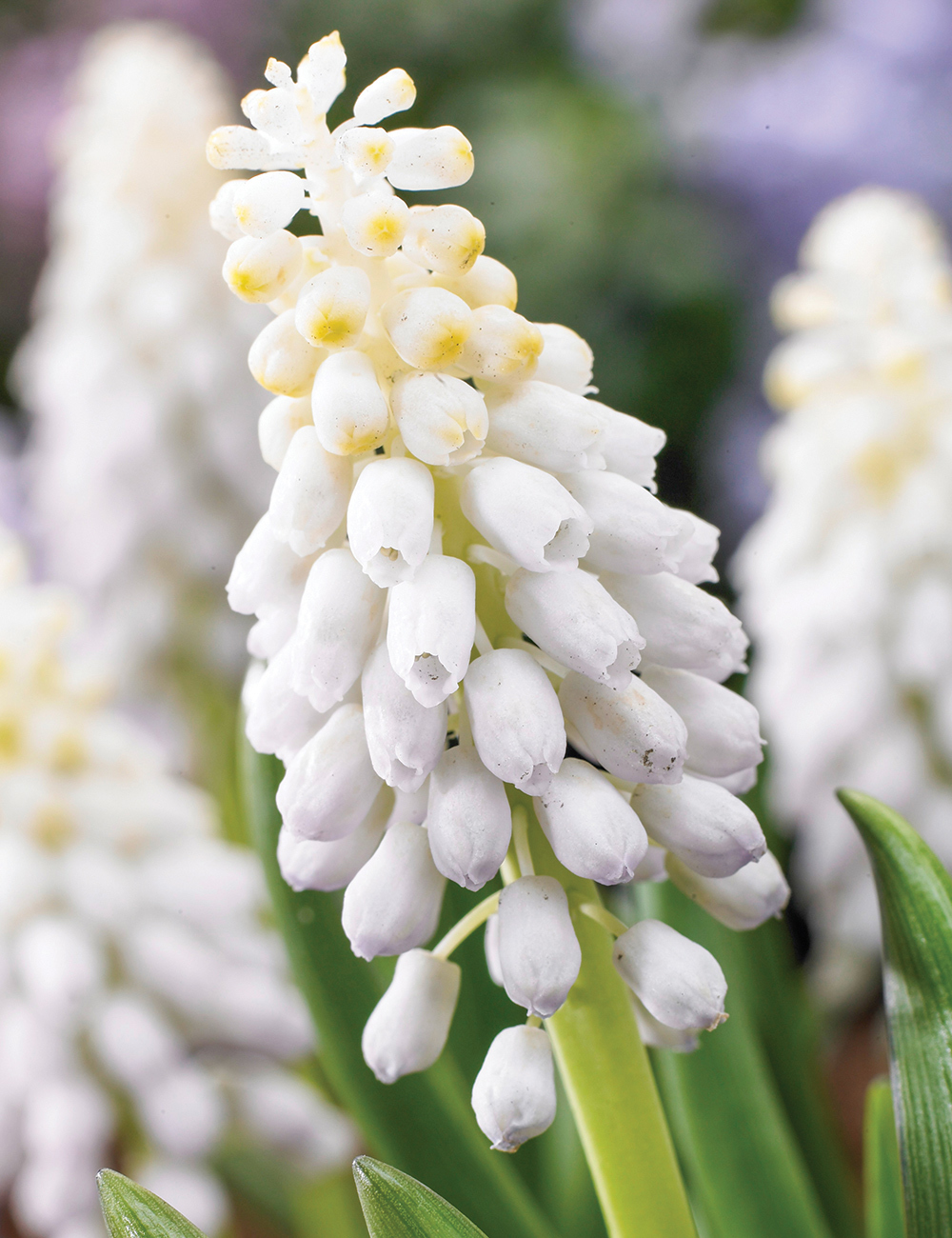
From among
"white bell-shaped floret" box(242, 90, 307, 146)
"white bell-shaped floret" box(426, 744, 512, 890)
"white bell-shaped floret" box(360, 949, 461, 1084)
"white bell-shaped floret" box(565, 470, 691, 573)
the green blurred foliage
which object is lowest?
"white bell-shaped floret" box(360, 949, 461, 1084)

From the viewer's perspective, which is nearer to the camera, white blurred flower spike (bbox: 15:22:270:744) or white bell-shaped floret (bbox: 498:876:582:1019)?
white bell-shaped floret (bbox: 498:876:582:1019)

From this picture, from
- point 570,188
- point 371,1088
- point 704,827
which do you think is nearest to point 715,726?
point 704,827

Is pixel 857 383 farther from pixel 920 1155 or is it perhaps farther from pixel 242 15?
pixel 242 15

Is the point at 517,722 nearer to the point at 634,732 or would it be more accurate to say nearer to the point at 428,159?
the point at 634,732

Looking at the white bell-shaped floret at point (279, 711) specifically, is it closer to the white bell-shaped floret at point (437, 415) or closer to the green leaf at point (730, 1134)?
the white bell-shaped floret at point (437, 415)

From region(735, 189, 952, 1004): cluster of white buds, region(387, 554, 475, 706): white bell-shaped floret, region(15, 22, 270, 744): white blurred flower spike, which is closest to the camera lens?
region(387, 554, 475, 706): white bell-shaped floret

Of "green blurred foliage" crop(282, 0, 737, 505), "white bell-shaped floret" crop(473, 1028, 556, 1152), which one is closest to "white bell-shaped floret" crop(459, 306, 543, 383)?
"white bell-shaped floret" crop(473, 1028, 556, 1152)

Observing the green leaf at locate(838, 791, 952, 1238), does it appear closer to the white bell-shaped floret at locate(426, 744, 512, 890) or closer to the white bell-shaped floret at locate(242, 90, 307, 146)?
the white bell-shaped floret at locate(426, 744, 512, 890)

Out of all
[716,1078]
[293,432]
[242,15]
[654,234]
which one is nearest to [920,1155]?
[716,1078]

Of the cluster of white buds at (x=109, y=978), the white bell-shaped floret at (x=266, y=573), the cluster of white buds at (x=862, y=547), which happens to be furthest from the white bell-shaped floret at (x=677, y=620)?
the cluster of white buds at (x=862, y=547)
